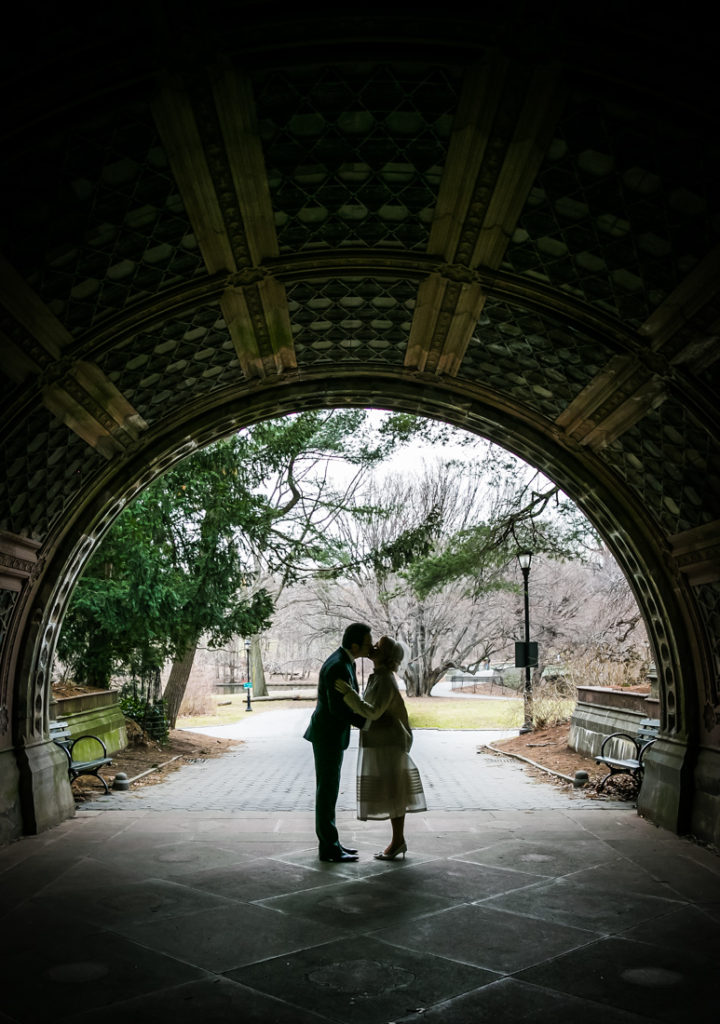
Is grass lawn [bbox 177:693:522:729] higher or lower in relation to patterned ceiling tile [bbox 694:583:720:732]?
lower

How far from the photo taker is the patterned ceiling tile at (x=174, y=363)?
6.91m

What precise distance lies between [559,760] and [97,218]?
11.9m

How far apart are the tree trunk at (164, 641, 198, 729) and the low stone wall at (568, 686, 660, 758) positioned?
8722mm

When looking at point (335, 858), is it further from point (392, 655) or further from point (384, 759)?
point (392, 655)

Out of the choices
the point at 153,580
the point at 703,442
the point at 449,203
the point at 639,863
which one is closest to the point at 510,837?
the point at 639,863

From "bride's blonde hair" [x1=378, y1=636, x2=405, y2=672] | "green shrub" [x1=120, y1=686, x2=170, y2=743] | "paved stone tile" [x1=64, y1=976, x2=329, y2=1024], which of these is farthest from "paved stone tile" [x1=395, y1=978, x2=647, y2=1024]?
"green shrub" [x1=120, y1=686, x2=170, y2=743]

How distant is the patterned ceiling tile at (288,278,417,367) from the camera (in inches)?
275

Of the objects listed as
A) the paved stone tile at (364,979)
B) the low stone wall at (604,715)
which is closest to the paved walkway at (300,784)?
the low stone wall at (604,715)

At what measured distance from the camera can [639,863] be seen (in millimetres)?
6902

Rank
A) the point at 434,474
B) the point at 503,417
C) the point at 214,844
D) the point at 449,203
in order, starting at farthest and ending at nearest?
1. the point at 434,474
2. the point at 503,417
3. the point at 214,844
4. the point at 449,203

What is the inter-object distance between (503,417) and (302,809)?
5197 mm

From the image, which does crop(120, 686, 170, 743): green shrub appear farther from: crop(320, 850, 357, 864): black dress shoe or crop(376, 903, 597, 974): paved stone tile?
crop(376, 903, 597, 974): paved stone tile

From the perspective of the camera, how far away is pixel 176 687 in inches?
760

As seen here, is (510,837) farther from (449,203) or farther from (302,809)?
(449,203)
